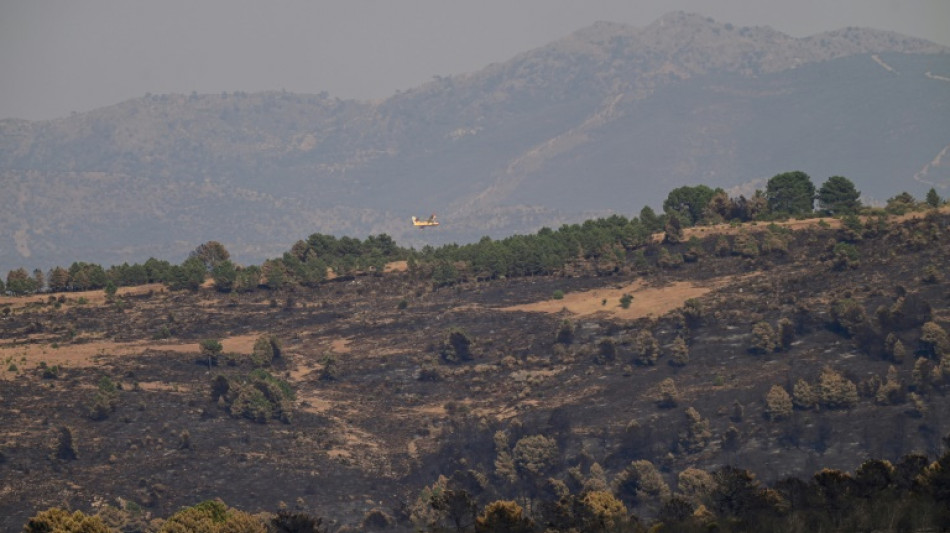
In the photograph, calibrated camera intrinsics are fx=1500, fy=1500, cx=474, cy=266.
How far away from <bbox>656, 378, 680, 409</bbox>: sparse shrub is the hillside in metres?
0.30

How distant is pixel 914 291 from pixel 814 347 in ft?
44.7

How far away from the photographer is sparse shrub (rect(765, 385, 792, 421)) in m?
142

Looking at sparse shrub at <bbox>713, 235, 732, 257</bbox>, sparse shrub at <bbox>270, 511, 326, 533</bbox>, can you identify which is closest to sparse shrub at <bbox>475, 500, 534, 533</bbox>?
sparse shrub at <bbox>270, 511, 326, 533</bbox>

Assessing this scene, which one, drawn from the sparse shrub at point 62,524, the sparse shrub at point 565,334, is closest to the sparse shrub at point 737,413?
the sparse shrub at point 565,334

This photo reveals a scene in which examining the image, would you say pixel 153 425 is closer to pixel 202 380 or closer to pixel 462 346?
pixel 202 380

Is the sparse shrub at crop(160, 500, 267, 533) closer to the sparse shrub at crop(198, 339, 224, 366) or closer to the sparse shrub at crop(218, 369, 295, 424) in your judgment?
the sparse shrub at crop(218, 369, 295, 424)

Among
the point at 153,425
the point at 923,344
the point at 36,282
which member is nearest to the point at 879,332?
the point at 923,344

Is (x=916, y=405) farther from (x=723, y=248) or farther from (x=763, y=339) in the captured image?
(x=723, y=248)

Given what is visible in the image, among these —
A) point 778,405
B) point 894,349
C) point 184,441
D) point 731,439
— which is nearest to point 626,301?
point 894,349

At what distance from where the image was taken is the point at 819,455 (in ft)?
438

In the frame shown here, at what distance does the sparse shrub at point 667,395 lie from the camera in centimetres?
15162

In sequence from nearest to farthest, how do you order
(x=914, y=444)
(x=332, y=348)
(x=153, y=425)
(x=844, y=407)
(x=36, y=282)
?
(x=914, y=444)
(x=844, y=407)
(x=153, y=425)
(x=332, y=348)
(x=36, y=282)

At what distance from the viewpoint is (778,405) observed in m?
142

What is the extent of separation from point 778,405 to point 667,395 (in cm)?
1363
